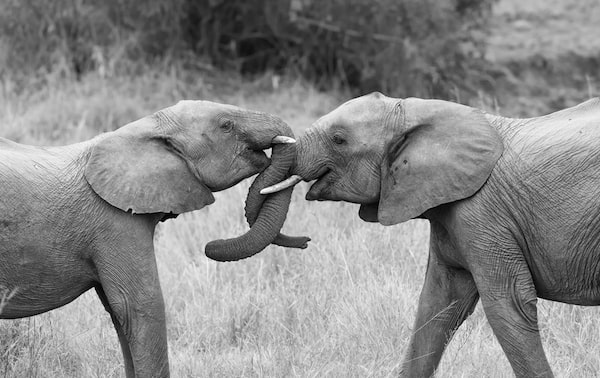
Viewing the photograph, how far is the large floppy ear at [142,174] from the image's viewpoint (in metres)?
5.79

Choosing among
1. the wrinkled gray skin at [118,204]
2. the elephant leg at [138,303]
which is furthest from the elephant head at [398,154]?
the elephant leg at [138,303]

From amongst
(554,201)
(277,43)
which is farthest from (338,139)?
(277,43)

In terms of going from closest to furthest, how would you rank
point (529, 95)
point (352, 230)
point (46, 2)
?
point (352, 230)
point (46, 2)
point (529, 95)

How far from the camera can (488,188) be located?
5.64 m

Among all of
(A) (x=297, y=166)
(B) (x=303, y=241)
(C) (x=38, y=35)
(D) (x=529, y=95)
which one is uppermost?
(A) (x=297, y=166)

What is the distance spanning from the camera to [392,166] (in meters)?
5.84

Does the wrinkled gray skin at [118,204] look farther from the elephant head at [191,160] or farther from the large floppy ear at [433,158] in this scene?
the large floppy ear at [433,158]

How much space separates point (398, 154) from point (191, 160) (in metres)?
1.00

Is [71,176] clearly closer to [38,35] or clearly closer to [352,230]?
[352,230]

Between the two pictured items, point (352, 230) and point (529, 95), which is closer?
point (352, 230)

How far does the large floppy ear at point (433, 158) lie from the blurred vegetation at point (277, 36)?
291 inches

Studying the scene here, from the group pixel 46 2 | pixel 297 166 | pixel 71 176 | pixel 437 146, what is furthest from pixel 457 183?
pixel 46 2

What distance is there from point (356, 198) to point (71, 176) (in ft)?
4.48

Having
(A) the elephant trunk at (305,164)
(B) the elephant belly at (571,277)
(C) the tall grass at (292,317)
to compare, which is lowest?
(C) the tall grass at (292,317)
